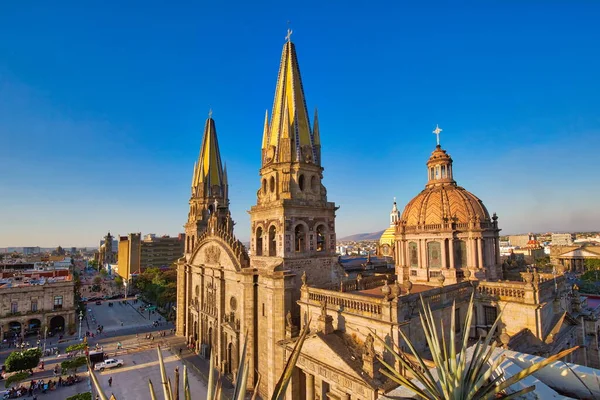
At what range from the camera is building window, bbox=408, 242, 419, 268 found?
98.7 ft

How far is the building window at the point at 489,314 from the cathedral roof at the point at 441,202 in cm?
748

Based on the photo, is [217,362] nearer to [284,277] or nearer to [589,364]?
[284,277]

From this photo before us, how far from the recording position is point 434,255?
2909 cm

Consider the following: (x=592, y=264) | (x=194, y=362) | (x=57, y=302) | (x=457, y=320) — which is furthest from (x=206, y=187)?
(x=592, y=264)

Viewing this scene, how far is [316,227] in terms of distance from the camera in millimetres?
30234

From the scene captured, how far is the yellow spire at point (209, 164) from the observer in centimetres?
4938

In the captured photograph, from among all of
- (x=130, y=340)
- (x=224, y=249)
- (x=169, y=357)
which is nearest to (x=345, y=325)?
(x=224, y=249)

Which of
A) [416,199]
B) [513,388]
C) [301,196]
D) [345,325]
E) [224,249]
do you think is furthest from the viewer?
[224,249]

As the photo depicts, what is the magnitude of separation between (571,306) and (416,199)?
14707 millimetres

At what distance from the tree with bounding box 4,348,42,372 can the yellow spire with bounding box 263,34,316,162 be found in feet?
106

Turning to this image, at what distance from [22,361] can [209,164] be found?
30.2 m

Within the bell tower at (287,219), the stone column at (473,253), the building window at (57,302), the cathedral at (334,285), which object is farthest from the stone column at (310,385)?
the building window at (57,302)

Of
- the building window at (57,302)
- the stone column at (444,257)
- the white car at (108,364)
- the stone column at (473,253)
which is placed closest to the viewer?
the stone column at (473,253)

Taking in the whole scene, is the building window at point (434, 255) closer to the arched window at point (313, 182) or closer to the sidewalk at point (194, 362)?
the arched window at point (313, 182)
